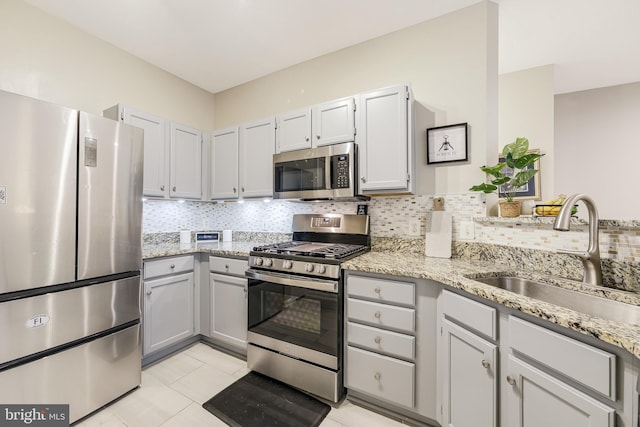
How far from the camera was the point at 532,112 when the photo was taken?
8.79ft

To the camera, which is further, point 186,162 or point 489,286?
point 186,162

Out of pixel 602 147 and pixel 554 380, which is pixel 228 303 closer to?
pixel 554 380

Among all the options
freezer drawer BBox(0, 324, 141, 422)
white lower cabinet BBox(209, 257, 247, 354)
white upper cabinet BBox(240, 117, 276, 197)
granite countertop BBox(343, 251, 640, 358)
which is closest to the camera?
granite countertop BBox(343, 251, 640, 358)

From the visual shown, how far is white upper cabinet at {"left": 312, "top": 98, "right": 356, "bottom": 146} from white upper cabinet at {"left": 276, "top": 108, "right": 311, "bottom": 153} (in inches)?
2.9

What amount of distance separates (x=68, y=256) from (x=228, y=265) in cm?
108

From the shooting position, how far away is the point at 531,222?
1.60 metres

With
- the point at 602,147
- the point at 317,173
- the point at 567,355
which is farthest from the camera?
the point at 602,147

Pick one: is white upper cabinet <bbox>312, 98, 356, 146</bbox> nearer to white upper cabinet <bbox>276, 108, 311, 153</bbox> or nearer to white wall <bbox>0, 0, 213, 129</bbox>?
white upper cabinet <bbox>276, 108, 311, 153</bbox>

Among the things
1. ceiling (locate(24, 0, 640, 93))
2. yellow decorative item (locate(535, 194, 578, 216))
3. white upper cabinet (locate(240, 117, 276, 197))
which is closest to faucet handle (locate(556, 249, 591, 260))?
yellow decorative item (locate(535, 194, 578, 216))

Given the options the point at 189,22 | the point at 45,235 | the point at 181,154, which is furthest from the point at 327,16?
the point at 45,235

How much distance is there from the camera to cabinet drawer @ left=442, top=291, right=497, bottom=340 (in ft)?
3.77

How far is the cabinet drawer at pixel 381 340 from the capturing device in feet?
5.06

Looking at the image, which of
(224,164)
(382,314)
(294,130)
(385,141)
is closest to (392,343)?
(382,314)

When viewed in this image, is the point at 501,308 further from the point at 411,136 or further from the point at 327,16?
the point at 327,16
